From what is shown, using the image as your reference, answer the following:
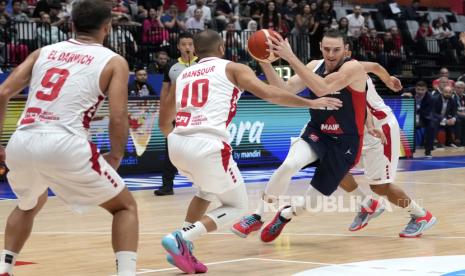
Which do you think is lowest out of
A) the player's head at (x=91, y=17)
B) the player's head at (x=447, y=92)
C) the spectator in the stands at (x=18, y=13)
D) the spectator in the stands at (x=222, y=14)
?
the player's head at (x=447, y=92)

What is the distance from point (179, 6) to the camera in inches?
826

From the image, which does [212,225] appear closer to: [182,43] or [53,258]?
[53,258]

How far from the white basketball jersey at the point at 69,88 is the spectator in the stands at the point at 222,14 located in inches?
574

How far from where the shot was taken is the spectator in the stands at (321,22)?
20719mm

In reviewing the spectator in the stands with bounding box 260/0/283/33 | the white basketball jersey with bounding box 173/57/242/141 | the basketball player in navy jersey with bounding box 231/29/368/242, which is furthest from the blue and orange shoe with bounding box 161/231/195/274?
the spectator in the stands with bounding box 260/0/283/33

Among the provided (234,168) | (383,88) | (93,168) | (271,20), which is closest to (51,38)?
(271,20)

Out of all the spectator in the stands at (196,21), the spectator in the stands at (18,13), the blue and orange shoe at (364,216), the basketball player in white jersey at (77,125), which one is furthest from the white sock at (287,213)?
the spectator in the stands at (196,21)

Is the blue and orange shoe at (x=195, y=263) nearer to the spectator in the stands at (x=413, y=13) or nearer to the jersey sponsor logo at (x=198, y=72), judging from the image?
the jersey sponsor logo at (x=198, y=72)

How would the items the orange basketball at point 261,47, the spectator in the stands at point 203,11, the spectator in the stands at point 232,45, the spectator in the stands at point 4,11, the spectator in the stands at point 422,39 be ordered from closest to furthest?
the orange basketball at point 261,47 → the spectator in the stands at point 4,11 → the spectator in the stands at point 232,45 → the spectator in the stands at point 203,11 → the spectator in the stands at point 422,39

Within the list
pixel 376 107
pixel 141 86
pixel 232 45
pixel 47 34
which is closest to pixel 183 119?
pixel 376 107

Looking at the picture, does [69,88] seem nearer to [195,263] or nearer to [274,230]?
[195,263]

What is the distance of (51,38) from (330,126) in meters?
9.98

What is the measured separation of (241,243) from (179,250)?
5.43 ft

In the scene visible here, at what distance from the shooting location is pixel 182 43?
10.4 m
